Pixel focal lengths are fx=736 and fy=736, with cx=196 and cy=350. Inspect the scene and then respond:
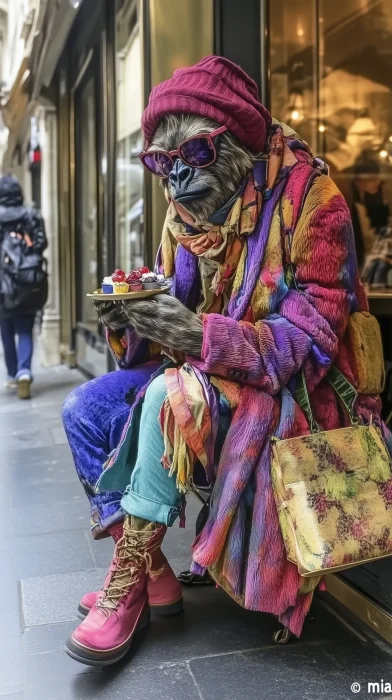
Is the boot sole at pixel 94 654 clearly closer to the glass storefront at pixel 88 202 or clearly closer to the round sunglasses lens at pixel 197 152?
the round sunglasses lens at pixel 197 152

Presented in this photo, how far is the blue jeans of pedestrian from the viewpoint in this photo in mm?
1943

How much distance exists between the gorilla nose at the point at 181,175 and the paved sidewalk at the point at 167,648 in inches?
51.4

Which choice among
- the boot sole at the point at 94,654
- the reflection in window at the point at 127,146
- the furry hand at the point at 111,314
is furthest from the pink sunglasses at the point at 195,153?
the reflection in window at the point at 127,146

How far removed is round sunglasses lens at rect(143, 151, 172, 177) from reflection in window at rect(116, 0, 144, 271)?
2893 millimetres

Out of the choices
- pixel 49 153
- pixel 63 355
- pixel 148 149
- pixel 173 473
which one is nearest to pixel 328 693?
pixel 173 473

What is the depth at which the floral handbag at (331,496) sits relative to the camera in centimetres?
184

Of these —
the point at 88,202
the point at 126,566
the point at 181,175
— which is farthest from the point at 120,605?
the point at 88,202

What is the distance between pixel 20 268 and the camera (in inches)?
263

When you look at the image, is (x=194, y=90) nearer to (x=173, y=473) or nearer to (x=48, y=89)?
(x=173, y=473)

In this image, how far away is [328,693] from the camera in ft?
6.08

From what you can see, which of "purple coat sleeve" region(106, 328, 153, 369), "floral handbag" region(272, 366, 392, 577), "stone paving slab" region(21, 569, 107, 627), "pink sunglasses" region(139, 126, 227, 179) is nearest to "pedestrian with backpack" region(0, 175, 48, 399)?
"stone paving slab" region(21, 569, 107, 627)

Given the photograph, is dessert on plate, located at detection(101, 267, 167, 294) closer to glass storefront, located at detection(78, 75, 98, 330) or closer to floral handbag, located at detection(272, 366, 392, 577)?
floral handbag, located at detection(272, 366, 392, 577)

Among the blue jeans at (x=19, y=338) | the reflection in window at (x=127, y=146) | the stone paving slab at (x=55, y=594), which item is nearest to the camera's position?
the stone paving slab at (x=55, y=594)

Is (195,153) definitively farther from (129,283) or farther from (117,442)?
(117,442)
